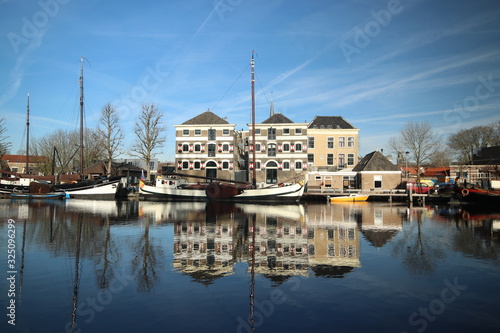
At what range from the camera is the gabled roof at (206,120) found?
50875 millimetres

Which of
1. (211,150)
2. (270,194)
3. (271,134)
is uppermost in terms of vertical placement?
(271,134)

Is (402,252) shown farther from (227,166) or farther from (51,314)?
(227,166)

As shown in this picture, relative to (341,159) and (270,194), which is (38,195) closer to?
(270,194)

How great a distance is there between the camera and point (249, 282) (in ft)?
26.8

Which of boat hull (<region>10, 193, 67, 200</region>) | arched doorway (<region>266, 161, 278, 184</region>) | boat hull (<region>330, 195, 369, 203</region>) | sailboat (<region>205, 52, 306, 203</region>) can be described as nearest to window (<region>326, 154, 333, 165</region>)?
arched doorway (<region>266, 161, 278, 184</region>)

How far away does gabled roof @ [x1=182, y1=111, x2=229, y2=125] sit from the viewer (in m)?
50.9

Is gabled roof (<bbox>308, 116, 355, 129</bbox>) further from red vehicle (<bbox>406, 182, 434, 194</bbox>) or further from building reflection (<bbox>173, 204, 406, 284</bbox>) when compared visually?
building reflection (<bbox>173, 204, 406, 284</bbox>)

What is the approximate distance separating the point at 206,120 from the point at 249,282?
4492 centimetres

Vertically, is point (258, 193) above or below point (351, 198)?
above

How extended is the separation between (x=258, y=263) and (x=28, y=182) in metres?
44.9

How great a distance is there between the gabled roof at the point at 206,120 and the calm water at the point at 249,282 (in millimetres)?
37252

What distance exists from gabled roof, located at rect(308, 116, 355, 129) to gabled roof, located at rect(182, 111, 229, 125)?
15.2 m

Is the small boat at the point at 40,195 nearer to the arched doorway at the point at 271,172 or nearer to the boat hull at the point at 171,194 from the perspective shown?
the boat hull at the point at 171,194

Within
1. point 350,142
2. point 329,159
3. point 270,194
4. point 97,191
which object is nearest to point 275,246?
point 270,194
